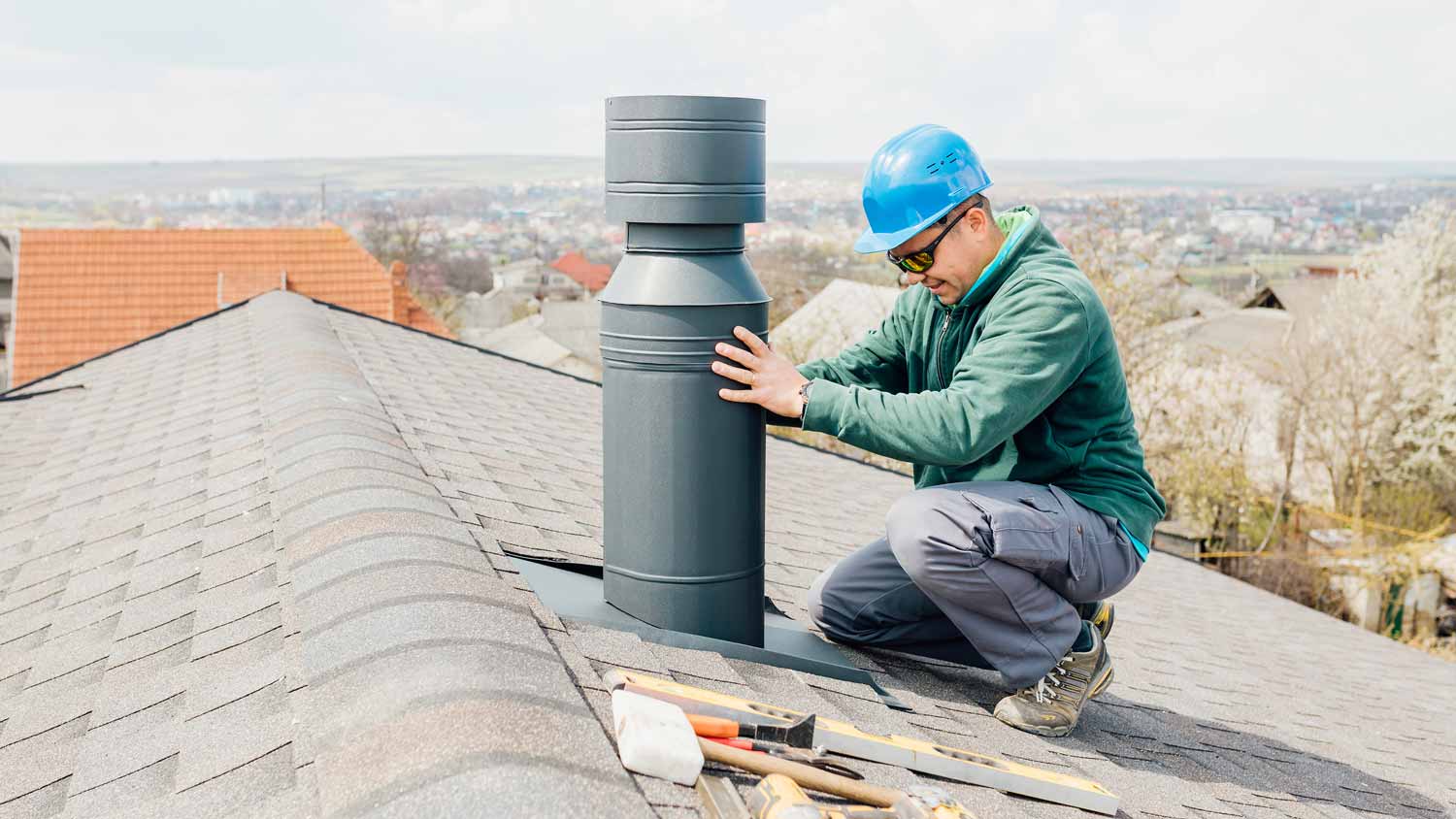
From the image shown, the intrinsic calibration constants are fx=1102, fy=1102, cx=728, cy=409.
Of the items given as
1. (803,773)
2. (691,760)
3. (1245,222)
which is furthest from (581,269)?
(691,760)

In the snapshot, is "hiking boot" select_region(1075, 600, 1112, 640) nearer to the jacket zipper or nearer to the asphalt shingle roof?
the asphalt shingle roof

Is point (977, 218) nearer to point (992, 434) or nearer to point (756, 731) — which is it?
point (992, 434)

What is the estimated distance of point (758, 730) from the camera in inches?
75.7

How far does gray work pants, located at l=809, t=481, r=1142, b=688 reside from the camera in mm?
2812

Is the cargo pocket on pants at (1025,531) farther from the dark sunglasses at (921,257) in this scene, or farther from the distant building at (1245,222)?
the distant building at (1245,222)

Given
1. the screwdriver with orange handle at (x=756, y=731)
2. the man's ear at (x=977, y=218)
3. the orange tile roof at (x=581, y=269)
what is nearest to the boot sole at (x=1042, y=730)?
the screwdriver with orange handle at (x=756, y=731)

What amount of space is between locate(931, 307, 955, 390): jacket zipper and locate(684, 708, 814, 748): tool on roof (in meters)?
1.41

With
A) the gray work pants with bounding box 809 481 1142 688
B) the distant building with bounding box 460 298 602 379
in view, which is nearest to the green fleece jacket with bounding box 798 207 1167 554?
the gray work pants with bounding box 809 481 1142 688

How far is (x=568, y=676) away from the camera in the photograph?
1834 mm

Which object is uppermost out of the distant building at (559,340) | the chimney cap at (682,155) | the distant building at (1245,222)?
the distant building at (1245,222)

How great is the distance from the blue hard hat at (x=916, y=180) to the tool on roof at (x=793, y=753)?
51.5 inches

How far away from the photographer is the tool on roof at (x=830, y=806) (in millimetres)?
1613

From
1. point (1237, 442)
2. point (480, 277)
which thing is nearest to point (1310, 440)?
point (1237, 442)

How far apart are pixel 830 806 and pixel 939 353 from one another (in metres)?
1.67
